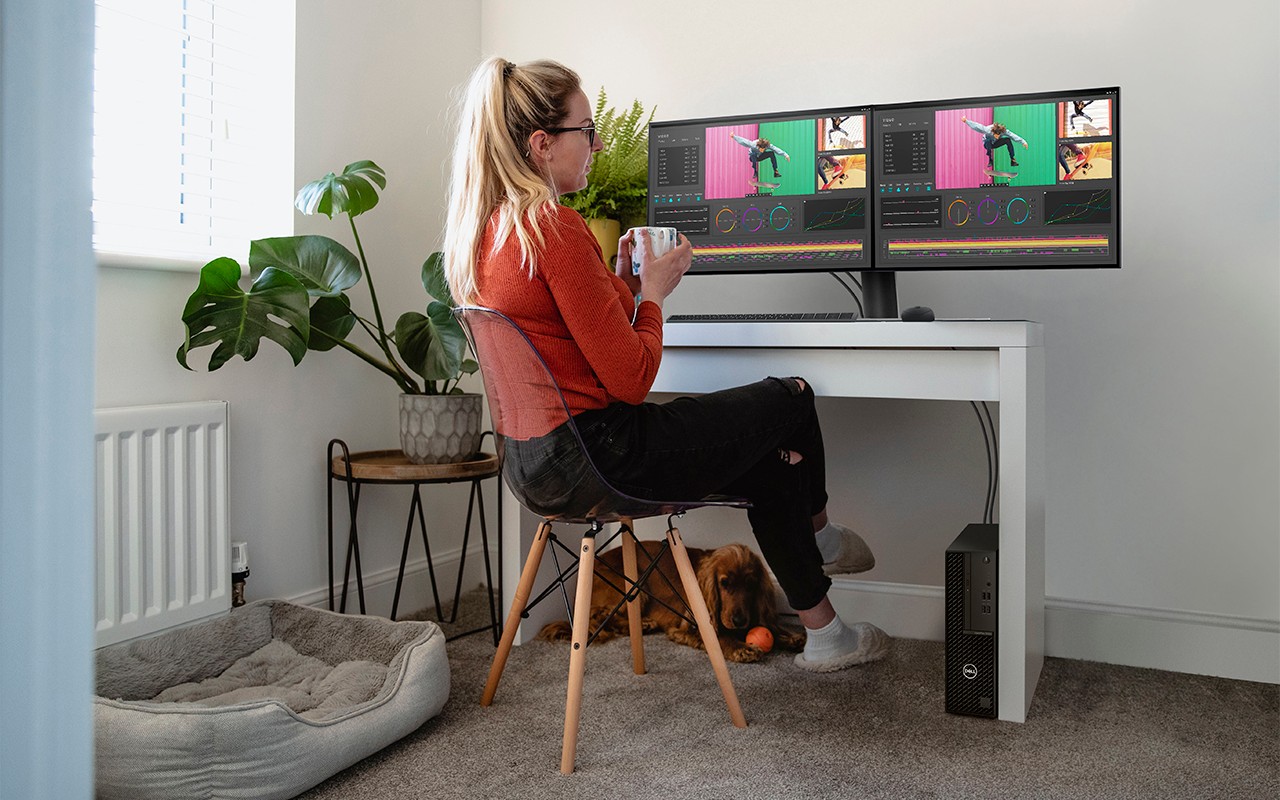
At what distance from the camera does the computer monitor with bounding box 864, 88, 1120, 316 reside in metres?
2.00

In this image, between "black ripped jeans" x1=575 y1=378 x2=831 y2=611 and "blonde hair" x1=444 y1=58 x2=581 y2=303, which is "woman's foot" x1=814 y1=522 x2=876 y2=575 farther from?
"blonde hair" x1=444 y1=58 x2=581 y2=303

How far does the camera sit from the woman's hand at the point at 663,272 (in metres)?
1.72

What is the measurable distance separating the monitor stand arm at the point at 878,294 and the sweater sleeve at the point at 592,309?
75 centimetres

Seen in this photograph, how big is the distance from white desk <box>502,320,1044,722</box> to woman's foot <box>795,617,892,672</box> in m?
0.32

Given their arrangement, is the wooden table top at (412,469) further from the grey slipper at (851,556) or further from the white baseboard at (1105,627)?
the grey slipper at (851,556)

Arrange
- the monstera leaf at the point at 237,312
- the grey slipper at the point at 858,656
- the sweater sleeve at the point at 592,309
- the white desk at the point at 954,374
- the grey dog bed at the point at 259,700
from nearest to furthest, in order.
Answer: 1. the grey dog bed at the point at 259,700
2. the sweater sleeve at the point at 592,309
3. the white desk at the point at 954,374
4. the monstera leaf at the point at 237,312
5. the grey slipper at the point at 858,656

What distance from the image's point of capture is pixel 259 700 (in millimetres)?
1575

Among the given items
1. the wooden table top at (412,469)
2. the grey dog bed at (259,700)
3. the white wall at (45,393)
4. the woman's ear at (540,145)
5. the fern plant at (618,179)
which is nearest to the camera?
the white wall at (45,393)

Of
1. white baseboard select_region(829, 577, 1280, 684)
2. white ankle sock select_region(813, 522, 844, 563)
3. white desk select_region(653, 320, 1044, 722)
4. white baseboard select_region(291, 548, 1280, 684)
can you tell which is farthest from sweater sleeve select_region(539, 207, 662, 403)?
white baseboard select_region(829, 577, 1280, 684)

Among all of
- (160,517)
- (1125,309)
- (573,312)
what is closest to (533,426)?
(573,312)

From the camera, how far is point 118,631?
5.97ft

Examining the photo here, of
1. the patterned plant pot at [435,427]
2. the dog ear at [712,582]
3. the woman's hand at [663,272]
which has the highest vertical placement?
the woman's hand at [663,272]

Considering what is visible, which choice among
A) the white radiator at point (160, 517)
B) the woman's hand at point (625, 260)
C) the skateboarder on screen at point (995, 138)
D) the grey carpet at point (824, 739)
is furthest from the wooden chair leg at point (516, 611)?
the skateboarder on screen at point (995, 138)

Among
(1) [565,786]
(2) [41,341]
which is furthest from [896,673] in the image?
(2) [41,341]
